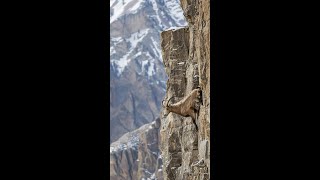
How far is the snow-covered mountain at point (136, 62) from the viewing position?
95.3m

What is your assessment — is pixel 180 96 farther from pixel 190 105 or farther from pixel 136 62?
pixel 136 62

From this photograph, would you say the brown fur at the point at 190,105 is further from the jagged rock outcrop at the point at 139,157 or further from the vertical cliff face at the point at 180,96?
the jagged rock outcrop at the point at 139,157

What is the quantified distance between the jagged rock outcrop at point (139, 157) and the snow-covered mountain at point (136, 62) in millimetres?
12250

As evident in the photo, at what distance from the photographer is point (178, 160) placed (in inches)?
1095

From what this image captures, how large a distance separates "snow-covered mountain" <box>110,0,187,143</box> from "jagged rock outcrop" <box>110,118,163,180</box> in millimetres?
12250

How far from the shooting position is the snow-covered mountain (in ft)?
313

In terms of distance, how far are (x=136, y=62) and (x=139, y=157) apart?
3120cm

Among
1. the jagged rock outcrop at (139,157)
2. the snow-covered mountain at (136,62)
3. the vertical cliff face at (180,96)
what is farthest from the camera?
the snow-covered mountain at (136,62)

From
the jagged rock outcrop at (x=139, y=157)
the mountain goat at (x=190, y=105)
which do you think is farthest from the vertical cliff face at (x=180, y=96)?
the jagged rock outcrop at (x=139, y=157)

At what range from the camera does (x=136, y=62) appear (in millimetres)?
99812

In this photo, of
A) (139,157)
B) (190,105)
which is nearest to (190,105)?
(190,105)
